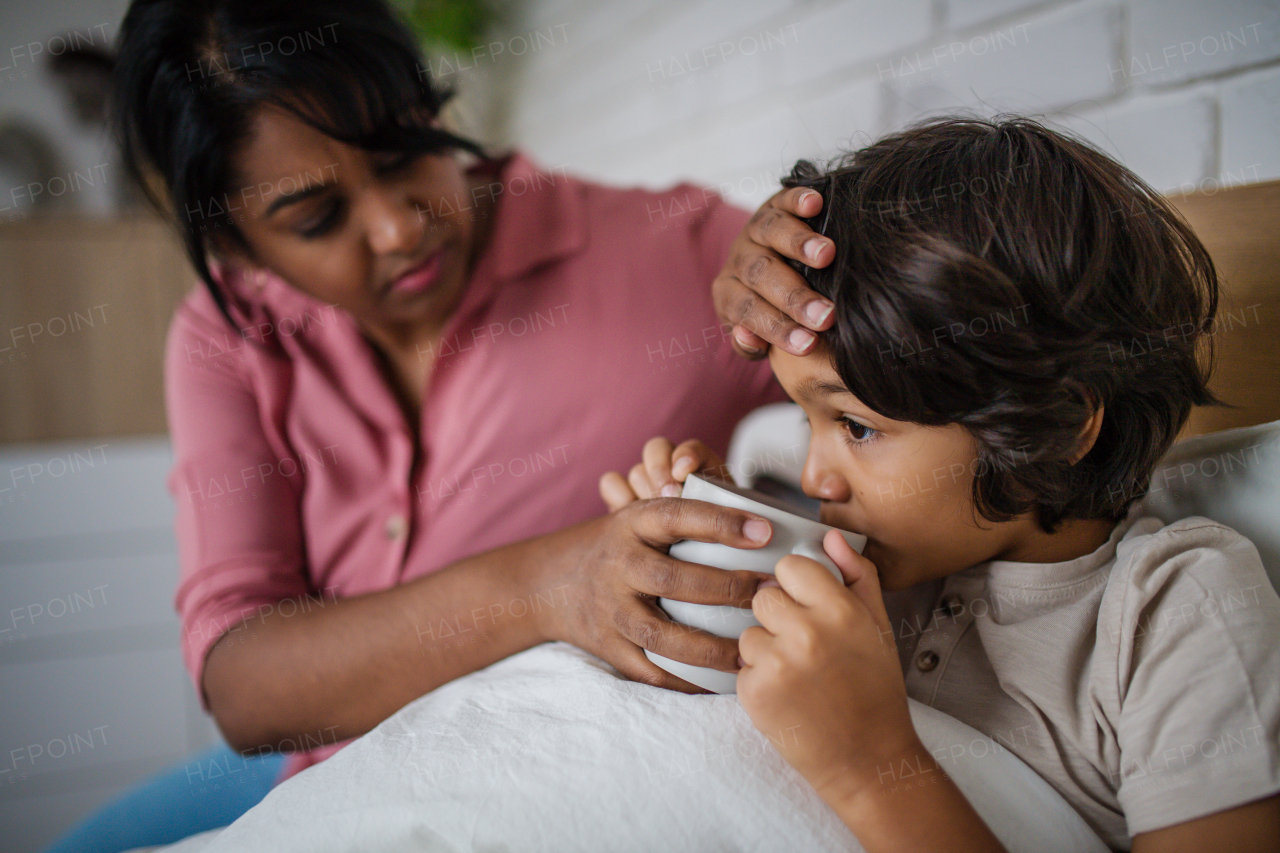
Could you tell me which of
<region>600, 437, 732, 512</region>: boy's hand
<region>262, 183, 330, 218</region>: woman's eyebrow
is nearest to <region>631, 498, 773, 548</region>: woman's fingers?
<region>600, 437, 732, 512</region>: boy's hand

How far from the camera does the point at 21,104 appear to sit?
2393 mm

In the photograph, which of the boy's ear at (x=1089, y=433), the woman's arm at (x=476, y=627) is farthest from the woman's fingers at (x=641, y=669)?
the boy's ear at (x=1089, y=433)

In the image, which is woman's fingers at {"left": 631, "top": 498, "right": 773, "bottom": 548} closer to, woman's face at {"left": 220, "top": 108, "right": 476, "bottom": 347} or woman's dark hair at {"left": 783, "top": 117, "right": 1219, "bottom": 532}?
woman's dark hair at {"left": 783, "top": 117, "right": 1219, "bottom": 532}

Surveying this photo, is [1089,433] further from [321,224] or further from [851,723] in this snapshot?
[321,224]

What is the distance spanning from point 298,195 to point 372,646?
1.58ft

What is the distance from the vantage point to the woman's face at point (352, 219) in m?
0.76

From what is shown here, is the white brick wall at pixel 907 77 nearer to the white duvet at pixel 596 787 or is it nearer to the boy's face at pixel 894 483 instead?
the boy's face at pixel 894 483

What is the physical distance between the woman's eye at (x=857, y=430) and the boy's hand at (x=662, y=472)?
0.12m

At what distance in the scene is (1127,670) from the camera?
50 centimetres

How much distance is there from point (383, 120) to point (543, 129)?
68.4 inches

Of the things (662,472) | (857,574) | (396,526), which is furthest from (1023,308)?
(396,526)

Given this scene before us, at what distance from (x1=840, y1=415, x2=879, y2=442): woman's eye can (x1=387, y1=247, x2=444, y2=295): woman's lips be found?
1.76 ft

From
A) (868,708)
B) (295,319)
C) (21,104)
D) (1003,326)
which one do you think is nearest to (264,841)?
(868,708)

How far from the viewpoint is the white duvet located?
439mm
